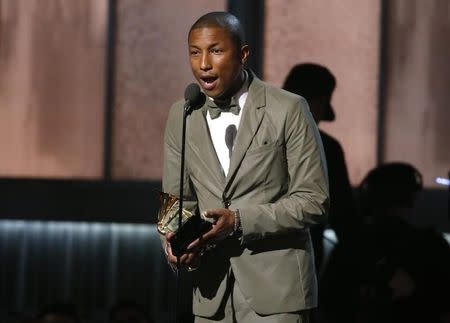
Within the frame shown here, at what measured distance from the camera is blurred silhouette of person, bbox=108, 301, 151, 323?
6.45 metres

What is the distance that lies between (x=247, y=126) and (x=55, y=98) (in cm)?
425

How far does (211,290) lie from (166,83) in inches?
162

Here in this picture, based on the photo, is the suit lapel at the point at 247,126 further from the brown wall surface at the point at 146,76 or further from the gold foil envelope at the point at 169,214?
the brown wall surface at the point at 146,76

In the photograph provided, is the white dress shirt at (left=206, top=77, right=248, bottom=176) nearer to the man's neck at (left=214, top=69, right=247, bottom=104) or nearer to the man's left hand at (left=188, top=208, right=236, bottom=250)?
the man's neck at (left=214, top=69, right=247, bottom=104)

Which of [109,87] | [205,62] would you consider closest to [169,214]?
[205,62]

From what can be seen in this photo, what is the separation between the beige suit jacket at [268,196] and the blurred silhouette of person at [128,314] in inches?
96.0

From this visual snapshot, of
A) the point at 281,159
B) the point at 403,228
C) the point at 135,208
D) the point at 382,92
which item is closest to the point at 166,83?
the point at 135,208

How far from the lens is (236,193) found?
399 centimetres

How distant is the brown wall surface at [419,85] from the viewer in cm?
783

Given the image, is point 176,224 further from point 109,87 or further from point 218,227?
point 109,87

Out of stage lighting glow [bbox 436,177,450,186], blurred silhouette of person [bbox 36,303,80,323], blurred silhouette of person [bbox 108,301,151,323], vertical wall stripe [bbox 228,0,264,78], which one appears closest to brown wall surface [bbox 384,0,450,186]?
stage lighting glow [bbox 436,177,450,186]

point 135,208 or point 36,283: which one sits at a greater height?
point 135,208

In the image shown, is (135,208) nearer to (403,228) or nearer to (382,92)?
(382,92)

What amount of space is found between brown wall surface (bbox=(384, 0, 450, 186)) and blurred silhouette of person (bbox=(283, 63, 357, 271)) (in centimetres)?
221
